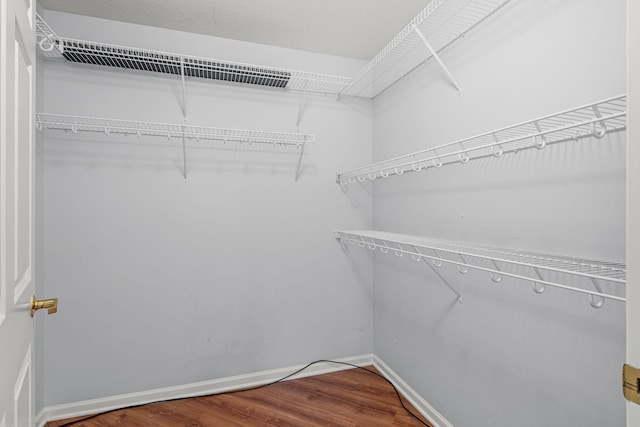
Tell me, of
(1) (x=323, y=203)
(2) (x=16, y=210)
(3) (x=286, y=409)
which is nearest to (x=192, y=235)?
(1) (x=323, y=203)

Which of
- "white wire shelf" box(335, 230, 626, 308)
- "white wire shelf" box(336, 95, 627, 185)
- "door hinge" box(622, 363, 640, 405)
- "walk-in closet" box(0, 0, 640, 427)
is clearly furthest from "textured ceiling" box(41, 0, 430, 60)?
"door hinge" box(622, 363, 640, 405)

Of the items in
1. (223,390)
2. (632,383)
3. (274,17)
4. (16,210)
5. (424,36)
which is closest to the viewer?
(632,383)

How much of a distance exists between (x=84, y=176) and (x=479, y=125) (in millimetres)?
2167

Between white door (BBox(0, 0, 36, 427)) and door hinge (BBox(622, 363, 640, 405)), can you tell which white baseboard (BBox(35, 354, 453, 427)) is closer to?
white door (BBox(0, 0, 36, 427))

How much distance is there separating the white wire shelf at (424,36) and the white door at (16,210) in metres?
1.35

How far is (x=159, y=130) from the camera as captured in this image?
203 cm

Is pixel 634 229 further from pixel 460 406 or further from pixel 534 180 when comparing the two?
pixel 460 406

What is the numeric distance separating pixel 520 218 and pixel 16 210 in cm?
160

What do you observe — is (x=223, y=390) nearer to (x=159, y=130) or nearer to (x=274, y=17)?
(x=159, y=130)

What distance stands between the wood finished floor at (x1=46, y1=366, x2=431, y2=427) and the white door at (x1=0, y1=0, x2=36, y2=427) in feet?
3.58

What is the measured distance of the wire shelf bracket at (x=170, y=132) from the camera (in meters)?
1.82

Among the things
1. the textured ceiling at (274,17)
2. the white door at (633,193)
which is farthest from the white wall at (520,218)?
the white door at (633,193)

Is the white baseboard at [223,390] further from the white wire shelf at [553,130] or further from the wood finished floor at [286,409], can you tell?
the white wire shelf at [553,130]

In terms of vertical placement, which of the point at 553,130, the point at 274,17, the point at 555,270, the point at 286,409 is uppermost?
the point at 274,17
